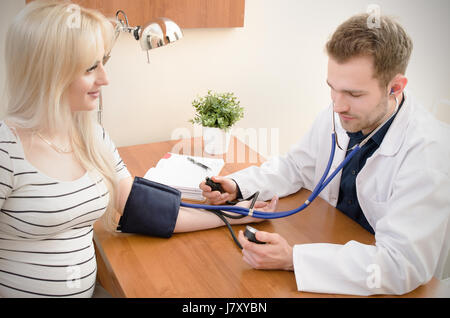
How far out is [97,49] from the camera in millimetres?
1046

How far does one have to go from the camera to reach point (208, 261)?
113cm

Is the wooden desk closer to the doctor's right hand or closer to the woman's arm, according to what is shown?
the woman's arm

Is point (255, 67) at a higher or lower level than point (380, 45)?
lower

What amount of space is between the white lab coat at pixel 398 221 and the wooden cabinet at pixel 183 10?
3.12 ft

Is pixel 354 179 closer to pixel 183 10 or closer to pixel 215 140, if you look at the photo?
pixel 215 140

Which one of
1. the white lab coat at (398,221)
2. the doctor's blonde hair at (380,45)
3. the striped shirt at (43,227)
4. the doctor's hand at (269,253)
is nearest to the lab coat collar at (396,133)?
the white lab coat at (398,221)

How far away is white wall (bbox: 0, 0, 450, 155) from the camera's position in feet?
6.03

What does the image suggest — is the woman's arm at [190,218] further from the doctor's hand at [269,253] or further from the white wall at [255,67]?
the white wall at [255,67]

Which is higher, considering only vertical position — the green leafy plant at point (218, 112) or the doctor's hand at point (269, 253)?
the green leafy plant at point (218, 112)

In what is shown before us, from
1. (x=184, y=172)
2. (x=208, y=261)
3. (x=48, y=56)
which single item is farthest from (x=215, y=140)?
(x=48, y=56)

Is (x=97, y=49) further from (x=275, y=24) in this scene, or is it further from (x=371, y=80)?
(x=275, y=24)

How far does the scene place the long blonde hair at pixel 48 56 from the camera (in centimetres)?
98

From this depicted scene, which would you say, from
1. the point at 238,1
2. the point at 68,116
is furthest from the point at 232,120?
the point at 68,116

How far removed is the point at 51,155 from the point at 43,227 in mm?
192
